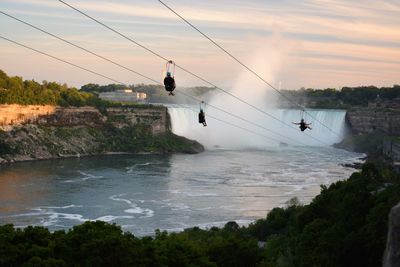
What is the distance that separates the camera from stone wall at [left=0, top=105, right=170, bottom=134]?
49381 millimetres

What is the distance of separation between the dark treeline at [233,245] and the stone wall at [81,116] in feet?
123

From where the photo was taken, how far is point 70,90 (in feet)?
188

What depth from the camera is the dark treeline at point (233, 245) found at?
35.1ft

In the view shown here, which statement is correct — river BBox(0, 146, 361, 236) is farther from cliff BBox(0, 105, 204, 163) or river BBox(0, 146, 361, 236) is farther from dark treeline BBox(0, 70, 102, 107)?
dark treeline BBox(0, 70, 102, 107)

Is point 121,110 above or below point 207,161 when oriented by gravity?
above

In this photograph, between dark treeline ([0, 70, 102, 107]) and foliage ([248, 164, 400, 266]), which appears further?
dark treeline ([0, 70, 102, 107])

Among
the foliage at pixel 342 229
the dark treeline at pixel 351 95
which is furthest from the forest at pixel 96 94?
the foliage at pixel 342 229

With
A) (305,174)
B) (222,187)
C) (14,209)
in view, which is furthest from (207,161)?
(14,209)

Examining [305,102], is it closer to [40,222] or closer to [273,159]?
[273,159]

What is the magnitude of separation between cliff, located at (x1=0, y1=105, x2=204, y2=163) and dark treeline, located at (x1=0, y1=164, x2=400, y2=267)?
31.9m

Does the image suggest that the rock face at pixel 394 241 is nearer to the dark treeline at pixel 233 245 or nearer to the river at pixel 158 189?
the dark treeline at pixel 233 245

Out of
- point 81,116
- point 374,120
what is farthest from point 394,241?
point 374,120

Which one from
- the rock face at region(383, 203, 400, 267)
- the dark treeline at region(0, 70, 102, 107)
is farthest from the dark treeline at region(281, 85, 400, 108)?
the rock face at region(383, 203, 400, 267)

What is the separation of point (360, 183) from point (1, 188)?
18.8 m
